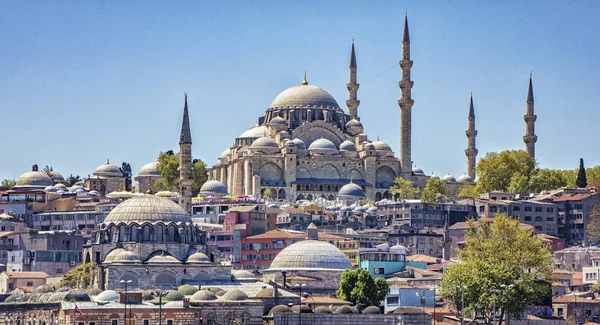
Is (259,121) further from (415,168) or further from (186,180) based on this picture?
(186,180)

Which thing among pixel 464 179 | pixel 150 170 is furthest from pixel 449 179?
pixel 150 170

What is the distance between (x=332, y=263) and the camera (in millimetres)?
70250

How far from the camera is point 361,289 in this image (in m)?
64.8

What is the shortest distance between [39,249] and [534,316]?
95.2 ft

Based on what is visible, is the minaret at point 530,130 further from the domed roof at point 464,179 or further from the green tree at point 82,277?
the green tree at point 82,277

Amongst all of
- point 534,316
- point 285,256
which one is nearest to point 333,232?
point 285,256

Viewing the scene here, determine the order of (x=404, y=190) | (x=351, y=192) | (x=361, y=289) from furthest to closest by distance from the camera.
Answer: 1. (x=351, y=192)
2. (x=404, y=190)
3. (x=361, y=289)

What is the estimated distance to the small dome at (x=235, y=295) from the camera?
6022 centimetres

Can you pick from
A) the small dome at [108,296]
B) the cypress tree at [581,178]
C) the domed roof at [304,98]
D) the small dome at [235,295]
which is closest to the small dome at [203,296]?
the small dome at [235,295]

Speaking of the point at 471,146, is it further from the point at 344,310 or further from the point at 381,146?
the point at 344,310

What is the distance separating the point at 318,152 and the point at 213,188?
11.2m

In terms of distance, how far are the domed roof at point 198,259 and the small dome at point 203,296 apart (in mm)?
6155

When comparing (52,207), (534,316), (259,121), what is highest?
(259,121)

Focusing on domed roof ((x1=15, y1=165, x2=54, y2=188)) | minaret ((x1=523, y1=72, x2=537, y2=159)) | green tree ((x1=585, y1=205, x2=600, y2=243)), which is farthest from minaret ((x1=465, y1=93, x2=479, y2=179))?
domed roof ((x1=15, y1=165, x2=54, y2=188))
